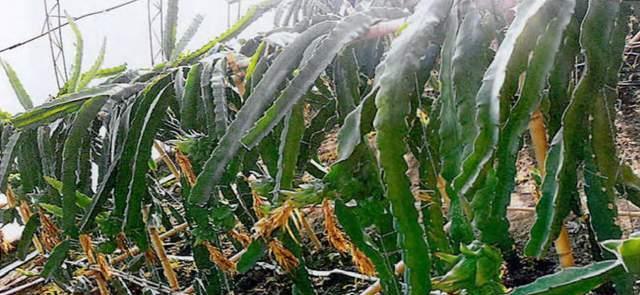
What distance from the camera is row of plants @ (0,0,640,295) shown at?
17.5 inches

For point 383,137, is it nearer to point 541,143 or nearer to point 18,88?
point 541,143

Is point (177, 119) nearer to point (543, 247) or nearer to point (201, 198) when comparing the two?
point (201, 198)

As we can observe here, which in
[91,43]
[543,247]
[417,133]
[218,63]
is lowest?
[543,247]

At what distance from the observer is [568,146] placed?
45cm

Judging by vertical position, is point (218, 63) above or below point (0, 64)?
below

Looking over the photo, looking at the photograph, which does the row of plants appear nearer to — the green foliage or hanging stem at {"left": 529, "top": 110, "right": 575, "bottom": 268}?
hanging stem at {"left": 529, "top": 110, "right": 575, "bottom": 268}

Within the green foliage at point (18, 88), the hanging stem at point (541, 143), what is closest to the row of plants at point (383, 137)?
the hanging stem at point (541, 143)

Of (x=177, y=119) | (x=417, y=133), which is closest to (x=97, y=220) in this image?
(x=177, y=119)

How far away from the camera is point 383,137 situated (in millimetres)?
467

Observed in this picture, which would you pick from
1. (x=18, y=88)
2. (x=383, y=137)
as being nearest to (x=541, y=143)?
(x=383, y=137)

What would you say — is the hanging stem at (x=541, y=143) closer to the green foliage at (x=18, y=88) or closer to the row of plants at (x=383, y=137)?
the row of plants at (x=383, y=137)

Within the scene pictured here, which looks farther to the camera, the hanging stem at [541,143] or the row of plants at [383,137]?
the hanging stem at [541,143]

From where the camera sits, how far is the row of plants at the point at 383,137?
45 centimetres

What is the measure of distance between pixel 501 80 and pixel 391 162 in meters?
0.10
